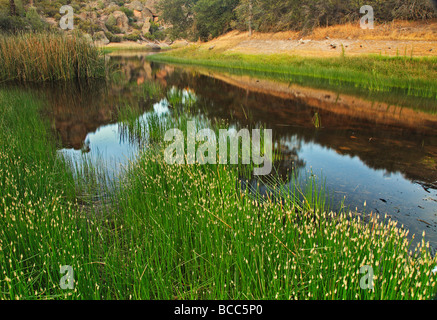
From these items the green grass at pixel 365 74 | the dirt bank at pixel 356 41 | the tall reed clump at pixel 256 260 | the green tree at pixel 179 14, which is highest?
the green tree at pixel 179 14

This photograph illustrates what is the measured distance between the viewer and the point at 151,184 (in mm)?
4953

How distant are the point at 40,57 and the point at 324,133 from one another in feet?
49.7

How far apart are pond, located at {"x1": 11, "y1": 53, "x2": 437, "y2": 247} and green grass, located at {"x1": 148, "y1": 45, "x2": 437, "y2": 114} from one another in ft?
2.50

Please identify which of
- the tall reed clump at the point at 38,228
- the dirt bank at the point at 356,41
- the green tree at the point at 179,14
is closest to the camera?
the tall reed clump at the point at 38,228

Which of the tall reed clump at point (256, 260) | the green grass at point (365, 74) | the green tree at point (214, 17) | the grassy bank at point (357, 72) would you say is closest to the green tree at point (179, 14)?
the green tree at point (214, 17)

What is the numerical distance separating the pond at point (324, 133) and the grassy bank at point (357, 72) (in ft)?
5.06

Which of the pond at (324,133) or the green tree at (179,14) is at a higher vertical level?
the green tree at (179,14)

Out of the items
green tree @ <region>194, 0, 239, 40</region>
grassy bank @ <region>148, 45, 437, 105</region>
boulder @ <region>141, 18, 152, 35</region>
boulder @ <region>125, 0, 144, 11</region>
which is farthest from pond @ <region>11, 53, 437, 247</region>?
boulder @ <region>125, 0, 144, 11</region>

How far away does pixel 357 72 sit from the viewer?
1777 cm

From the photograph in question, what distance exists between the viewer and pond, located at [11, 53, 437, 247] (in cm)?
566

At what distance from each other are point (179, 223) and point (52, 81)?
16.5m

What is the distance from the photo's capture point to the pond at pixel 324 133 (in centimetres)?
566

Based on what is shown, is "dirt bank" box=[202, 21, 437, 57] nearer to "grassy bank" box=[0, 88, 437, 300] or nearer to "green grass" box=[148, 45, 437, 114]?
"green grass" box=[148, 45, 437, 114]

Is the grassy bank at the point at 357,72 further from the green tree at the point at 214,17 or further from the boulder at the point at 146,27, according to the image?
the boulder at the point at 146,27
